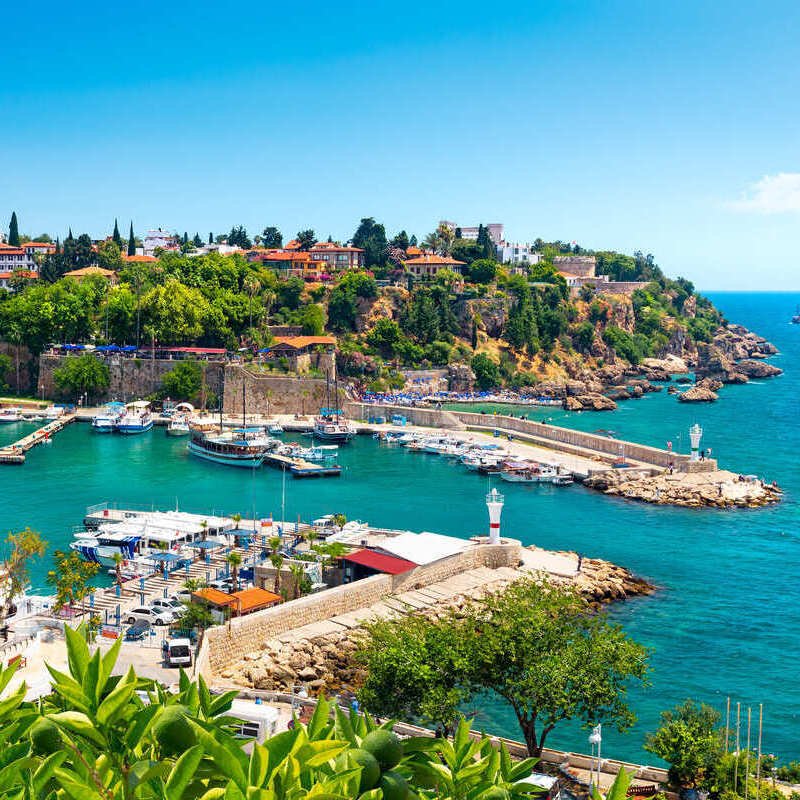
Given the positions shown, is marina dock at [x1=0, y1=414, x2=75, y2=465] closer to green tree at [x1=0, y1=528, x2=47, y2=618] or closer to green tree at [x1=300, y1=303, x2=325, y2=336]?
green tree at [x1=300, y1=303, x2=325, y2=336]

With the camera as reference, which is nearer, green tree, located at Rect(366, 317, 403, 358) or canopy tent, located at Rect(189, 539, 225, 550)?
canopy tent, located at Rect(189, 539, 225, 550)

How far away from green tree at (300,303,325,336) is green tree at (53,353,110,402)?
58.3 feet

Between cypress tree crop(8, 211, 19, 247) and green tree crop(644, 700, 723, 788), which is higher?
cypress tree crop(8, 211, 19, 247)

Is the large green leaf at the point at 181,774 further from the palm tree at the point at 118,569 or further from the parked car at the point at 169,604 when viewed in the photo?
the palm tree at the point at 118,569

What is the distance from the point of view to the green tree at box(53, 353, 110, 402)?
2805 inches

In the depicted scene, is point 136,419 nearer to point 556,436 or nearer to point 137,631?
point 556,436

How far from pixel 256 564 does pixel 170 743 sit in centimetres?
2462

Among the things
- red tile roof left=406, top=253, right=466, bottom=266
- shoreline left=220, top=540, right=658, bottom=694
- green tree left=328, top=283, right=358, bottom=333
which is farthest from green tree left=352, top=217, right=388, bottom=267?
shoreline left=220, top=540, right=658, bottom=694

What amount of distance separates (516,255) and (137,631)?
328 ft

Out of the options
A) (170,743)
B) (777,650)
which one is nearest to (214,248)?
(777,650)

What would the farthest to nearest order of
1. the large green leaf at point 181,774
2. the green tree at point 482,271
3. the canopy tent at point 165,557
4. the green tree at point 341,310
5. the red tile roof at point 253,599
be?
the green tree at point 482,271, the green tree at point 341,310, the canopy tent at point 165,557, the red tile roof at point 253,599, the large green leaf at point 181,774

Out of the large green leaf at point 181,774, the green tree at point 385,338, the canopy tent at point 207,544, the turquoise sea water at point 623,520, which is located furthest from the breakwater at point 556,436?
the large green leaf at point 181,774

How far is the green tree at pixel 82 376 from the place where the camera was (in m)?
71.2

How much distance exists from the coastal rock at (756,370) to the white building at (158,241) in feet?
221
